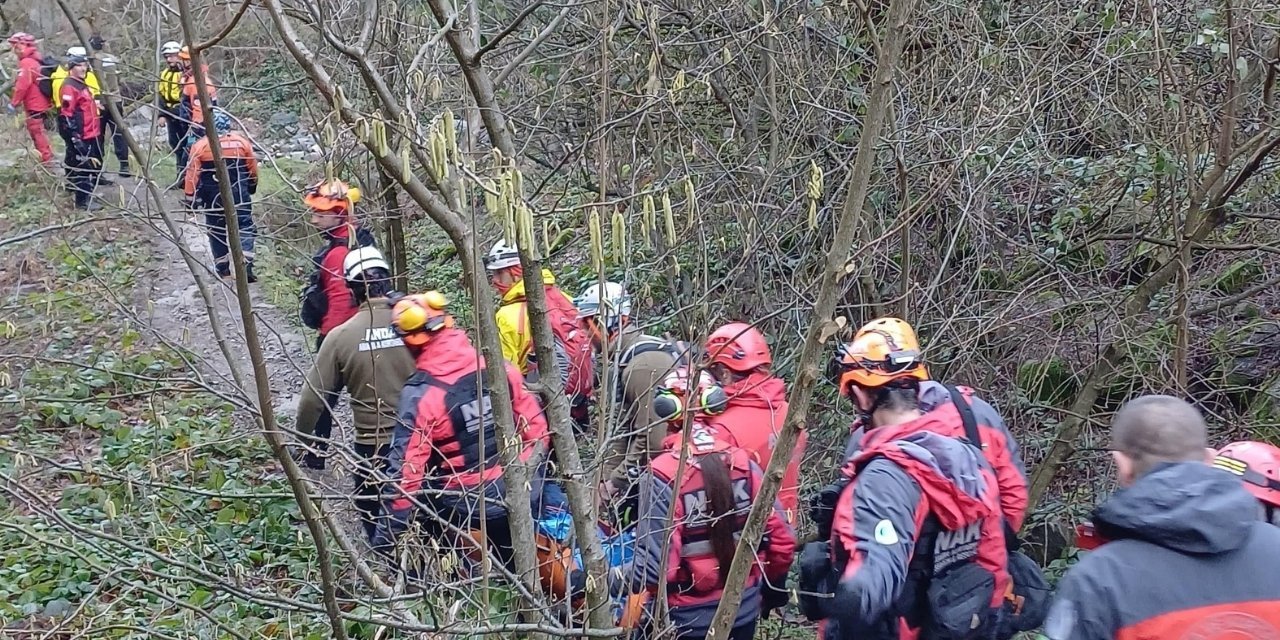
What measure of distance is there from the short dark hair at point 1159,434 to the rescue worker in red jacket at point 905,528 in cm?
85

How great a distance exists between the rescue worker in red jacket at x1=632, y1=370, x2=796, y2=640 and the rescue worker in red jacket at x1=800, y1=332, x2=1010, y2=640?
329 mm

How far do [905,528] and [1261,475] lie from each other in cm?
99

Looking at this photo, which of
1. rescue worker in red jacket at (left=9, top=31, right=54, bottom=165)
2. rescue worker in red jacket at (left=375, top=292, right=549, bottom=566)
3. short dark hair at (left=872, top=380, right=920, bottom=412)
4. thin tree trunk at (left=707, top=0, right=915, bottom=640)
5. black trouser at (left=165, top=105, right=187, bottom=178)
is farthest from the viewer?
rescue worker in red jacket at (left=9, top=31, right=54, bottom=165)

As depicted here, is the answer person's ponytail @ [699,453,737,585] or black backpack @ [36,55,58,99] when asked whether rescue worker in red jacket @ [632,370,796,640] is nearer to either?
person's ponytail @ [699,453,737,585]

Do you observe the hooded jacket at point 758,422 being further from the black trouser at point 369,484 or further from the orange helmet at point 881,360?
the black trouser at point 369,484

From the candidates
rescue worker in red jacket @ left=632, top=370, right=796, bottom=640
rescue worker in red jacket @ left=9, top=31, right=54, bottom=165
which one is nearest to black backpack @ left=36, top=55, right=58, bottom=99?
rescue worker in red jacket @ left=9, top=31, right=54, bottom=165

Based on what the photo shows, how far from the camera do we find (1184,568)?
7.61 ft

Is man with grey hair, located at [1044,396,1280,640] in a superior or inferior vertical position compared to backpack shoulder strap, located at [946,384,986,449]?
superior

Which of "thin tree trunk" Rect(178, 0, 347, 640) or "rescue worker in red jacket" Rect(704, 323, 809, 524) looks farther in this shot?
"rescue worker in red jacket" Rect(704, 323, 809, 524)

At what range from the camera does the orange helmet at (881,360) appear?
3654 mm

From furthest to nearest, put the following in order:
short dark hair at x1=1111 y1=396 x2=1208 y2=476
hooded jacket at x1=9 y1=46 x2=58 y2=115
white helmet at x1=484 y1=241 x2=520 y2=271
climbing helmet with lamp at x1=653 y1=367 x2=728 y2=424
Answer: hooded jacket at x1=9 y1=46 x2=58 y2=115
white helmet at x1=484 y1=241 x2=520 y2=271
climbing helmet with lamp at x1=653 y1=367 x2=728 y2=424
short dark hair at x1=1111 y1=396 x2=1208 y2=476

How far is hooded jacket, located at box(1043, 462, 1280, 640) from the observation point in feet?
7.53

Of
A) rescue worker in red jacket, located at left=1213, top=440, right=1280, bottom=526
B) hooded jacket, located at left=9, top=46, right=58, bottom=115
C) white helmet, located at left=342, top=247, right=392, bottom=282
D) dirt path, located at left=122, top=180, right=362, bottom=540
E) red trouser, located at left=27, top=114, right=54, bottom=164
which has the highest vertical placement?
hooded jacket, located at left=9, top=46, right=58, bottom=115

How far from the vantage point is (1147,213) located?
243 inches
